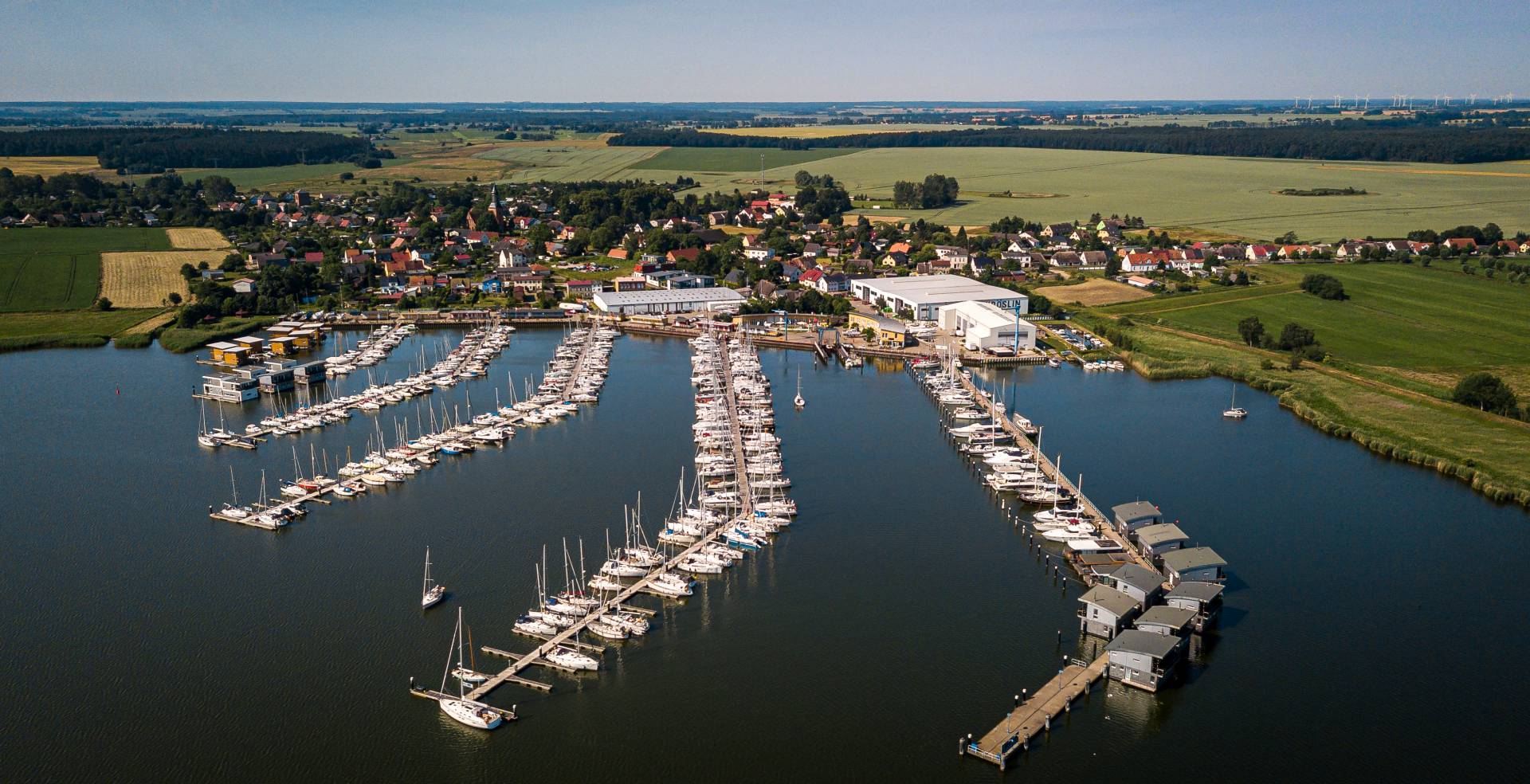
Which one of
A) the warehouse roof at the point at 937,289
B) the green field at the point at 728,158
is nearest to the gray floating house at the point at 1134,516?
the warehouse roof at the point at 937,289

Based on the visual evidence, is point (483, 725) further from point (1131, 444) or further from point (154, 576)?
point (1131, 444)

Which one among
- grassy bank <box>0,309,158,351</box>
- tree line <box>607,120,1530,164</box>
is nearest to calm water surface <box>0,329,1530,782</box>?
grassy bank <box>0,309,158,351</box>

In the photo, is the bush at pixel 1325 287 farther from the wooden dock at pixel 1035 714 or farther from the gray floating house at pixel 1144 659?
the wooden dock at pixel 1035 714

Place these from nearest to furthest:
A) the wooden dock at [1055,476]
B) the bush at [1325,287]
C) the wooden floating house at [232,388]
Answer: the wooden dock at [1055,476]
the wooden floating house at [232,388]
the bush at [1325,287]

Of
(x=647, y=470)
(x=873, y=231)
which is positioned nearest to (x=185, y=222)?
(x=873, y=231)

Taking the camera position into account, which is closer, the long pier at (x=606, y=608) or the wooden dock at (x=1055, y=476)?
the long pier at (x=606, y=608)

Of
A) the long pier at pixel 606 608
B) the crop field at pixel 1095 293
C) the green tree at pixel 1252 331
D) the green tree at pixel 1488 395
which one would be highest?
the crop field at pixel 1095 293

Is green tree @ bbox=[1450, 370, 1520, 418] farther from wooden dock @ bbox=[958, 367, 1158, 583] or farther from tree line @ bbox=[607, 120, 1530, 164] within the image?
tree line @ bbox=[607, 120, 1530, 164]
